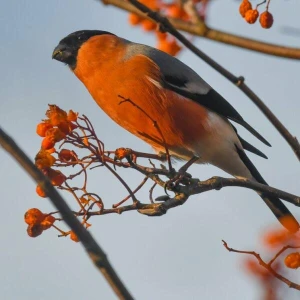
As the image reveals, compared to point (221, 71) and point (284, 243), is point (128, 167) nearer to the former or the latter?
point (284, 243)

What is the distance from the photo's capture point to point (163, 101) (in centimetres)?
426

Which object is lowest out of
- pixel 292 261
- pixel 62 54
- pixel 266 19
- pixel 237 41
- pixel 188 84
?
pixel 292 261

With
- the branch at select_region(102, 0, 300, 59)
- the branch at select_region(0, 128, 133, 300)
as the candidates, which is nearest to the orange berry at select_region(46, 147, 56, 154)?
the branch at select_region(102, 0, 300, 59)

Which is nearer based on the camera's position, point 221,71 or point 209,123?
point 221,71

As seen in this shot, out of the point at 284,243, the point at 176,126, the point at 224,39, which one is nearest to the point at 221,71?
the point at 224,39

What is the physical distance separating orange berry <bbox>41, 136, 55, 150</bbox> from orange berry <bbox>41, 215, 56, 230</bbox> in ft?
0.99

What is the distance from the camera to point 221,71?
2.26 m

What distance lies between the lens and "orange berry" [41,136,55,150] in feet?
9.83

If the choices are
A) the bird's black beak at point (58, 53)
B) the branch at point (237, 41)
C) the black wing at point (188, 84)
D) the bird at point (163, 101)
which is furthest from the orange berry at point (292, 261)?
the bird's black beak at point (58, 53)

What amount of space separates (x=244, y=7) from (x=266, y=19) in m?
0.11

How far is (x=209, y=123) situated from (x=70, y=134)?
1608 millimetres

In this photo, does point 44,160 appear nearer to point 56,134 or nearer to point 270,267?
point 56,134

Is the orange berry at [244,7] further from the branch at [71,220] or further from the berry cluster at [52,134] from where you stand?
the branch at [71,220]

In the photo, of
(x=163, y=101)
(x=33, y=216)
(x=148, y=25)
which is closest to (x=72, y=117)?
(x=33, y=216)
